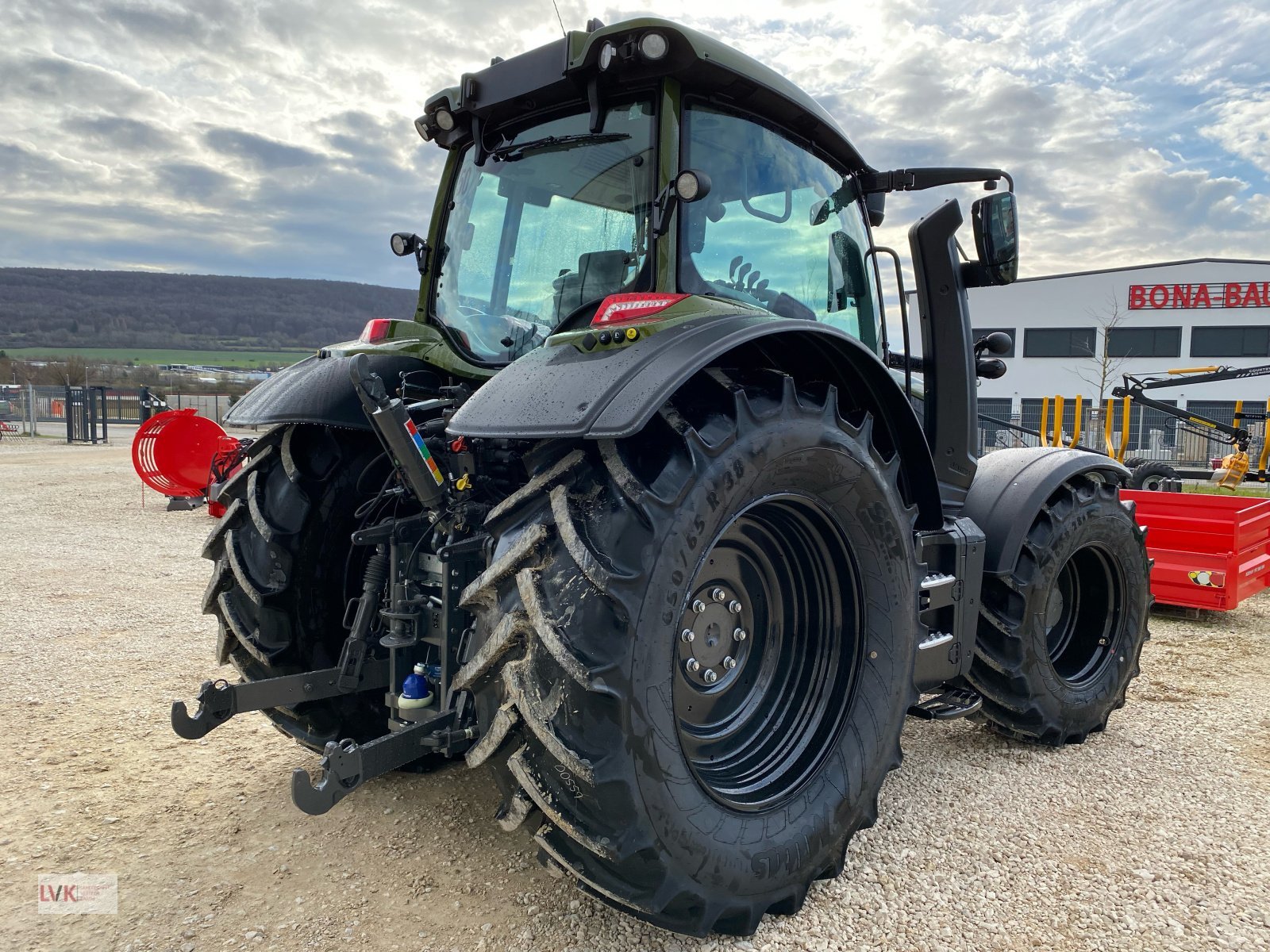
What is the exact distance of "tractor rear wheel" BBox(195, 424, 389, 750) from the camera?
9.46 feet

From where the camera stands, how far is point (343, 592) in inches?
121

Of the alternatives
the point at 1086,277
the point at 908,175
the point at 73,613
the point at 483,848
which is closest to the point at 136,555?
the point at 73,613

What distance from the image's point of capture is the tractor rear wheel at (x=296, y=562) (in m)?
2.88

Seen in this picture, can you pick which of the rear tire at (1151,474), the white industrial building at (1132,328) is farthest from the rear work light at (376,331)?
the white industrial building at (1132,328)

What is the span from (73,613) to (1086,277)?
3773cm

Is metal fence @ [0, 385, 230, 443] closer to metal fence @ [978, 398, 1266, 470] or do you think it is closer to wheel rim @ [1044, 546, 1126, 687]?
wheel rim @ [1044, 546, 1126, 687]

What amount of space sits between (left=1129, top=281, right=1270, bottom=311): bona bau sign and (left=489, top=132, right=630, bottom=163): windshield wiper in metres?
37.5

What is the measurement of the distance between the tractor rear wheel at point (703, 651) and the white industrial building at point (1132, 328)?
29.5 metres

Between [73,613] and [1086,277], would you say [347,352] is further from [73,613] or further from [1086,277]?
[1086,277]

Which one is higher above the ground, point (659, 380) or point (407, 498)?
point (659, 380)

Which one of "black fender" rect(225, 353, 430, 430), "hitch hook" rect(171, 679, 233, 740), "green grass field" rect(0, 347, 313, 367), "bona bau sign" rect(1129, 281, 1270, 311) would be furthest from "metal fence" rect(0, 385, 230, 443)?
"bona bau sign" rect(1129, 281, 1270, 311)

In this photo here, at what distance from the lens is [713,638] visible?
246 centimetres

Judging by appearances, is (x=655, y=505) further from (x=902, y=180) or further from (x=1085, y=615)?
(x=1085, y=615)

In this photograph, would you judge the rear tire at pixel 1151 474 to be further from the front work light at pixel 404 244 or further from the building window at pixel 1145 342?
the building window at pixel 1145 342
